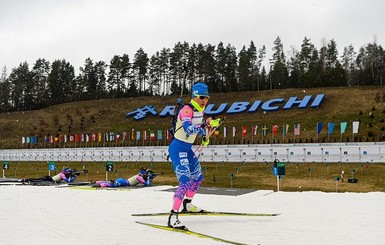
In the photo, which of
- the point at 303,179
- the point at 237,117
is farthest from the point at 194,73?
the point at 303,179

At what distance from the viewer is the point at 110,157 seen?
48.4 m

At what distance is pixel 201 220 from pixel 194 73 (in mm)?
96394

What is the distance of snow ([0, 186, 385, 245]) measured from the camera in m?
6.38

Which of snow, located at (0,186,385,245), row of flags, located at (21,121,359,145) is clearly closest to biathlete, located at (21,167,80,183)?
snow, located at (0,186,385,245)

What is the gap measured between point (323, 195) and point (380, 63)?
101815mm

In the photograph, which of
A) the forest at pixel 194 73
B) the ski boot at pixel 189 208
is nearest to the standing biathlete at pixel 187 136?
the ski boot at pixel 189 208

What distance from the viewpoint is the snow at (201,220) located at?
6383 mm

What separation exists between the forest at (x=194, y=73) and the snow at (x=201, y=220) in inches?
3158

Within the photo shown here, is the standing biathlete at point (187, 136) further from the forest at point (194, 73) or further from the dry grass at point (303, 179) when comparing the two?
the forest at point (194, 73)

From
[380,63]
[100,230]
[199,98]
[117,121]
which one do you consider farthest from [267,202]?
[380,63]

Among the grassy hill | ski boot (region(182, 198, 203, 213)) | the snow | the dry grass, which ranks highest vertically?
the grassy hill

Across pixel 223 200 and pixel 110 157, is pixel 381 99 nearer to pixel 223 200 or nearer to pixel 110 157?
pixel 110 157

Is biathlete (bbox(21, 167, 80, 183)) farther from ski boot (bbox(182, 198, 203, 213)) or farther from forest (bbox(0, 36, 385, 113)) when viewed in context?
forest (bbox(0, 36, 385, 113))

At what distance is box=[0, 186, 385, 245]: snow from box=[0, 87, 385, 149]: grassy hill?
4214cm
